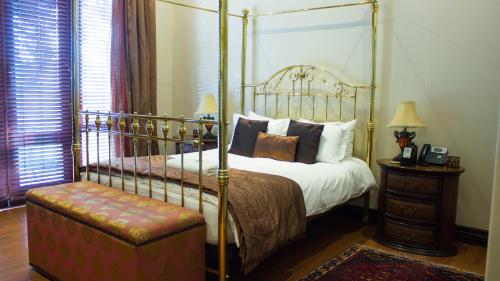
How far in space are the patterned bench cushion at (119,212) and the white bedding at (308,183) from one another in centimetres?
10

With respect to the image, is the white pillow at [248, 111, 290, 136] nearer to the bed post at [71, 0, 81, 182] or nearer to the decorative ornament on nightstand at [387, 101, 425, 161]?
the decorative ornament on nightstand at [387, 101, 425, 161]

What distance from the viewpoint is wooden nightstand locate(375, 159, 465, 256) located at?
310 cm

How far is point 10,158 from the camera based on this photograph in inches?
161

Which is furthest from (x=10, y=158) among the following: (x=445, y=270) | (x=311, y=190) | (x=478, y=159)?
(x=478, y=159)

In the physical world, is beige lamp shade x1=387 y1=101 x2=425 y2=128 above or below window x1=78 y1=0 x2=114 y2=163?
below

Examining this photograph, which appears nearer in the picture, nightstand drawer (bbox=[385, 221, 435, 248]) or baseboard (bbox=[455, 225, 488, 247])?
nightstand drawer (bbox=[385, 221, 435, 248])

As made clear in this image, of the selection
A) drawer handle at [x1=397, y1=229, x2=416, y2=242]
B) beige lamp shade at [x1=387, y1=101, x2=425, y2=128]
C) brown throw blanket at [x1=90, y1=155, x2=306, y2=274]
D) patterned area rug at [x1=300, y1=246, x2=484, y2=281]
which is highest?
beige lamp shade at [x1=387, y1=101, x2=425, y2=128]

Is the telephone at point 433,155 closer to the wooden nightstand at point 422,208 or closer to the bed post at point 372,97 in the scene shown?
the wooden nightstand at point 422,208

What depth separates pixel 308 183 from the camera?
296 cm

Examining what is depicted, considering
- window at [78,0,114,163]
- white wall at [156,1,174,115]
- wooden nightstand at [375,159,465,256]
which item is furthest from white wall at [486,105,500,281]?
white wall at [156,1,174,115]

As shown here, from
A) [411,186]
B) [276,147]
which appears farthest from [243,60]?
[411,186]

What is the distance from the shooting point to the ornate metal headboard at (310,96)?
3.92 meters

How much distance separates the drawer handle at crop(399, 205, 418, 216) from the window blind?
136 inches

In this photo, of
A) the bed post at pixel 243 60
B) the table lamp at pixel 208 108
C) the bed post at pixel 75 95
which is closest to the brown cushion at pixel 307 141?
the bed post at pixel 243 60
